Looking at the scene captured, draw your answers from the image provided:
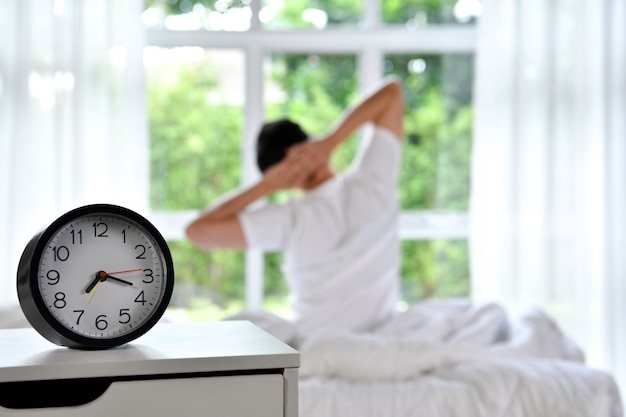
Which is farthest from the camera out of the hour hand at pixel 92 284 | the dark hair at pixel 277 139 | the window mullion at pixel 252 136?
the window mullion at pixel 252 136

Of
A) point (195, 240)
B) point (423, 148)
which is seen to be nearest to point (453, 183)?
point (423, 148)

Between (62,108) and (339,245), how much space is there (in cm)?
140

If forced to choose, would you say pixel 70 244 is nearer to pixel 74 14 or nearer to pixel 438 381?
pixel 438 381

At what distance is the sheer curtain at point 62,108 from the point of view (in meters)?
3.30

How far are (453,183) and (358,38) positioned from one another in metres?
0.76

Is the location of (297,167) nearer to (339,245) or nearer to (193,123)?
(339,245)

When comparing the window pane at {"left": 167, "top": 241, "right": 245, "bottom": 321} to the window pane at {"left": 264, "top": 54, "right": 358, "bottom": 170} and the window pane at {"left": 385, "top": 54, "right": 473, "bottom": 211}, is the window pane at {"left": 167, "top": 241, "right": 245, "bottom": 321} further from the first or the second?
Answer: the window pane at {"left": 385, "top": 54, "right": 473, "bottom": 211}

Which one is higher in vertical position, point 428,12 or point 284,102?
point 428,12

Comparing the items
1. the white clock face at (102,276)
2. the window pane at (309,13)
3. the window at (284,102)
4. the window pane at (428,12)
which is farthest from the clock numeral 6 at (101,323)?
the window pane at (428,12)

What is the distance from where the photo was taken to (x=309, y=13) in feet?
11.9

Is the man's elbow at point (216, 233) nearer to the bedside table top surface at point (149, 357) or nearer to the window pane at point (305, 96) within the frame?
the window pane at point (305, 96)

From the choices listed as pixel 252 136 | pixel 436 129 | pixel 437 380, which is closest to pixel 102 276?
pixel 437 380

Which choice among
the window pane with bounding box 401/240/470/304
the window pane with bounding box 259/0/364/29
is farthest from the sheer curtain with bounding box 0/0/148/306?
the window pane with bounding box 401/240/470/304

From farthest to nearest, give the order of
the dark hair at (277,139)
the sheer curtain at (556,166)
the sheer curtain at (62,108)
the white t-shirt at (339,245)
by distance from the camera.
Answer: the sheer curtain at (556,166) < the sheer curtain at (62,108) < the dark hair at (277,139) < the white t-shirt at (339,245)
